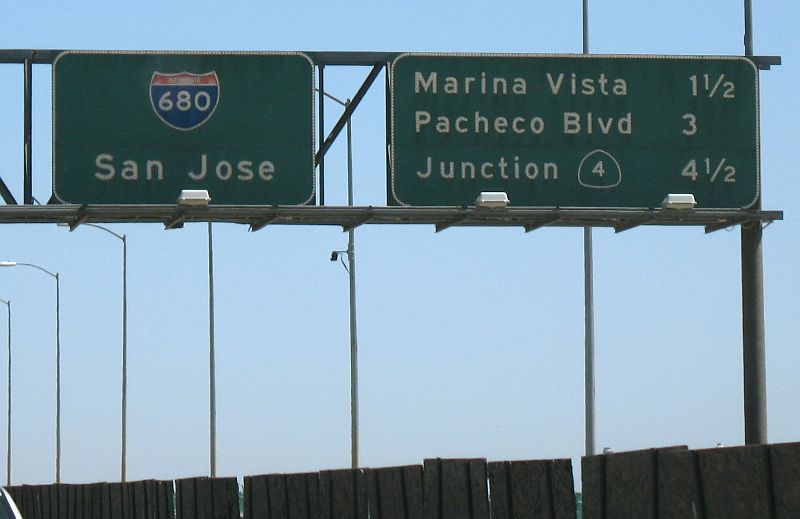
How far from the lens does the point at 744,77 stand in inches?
920

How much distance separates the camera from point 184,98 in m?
22.7

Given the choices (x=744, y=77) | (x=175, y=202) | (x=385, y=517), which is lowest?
(x=385, y=517)

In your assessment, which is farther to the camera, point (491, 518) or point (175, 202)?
point (175, 202)

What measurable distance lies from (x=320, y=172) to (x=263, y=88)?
1.20 m

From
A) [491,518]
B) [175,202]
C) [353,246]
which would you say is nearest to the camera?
[491,518]

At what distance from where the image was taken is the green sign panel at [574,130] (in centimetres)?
2277

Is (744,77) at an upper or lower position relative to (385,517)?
upper

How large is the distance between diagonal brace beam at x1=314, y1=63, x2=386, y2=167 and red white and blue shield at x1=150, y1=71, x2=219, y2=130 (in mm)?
1413

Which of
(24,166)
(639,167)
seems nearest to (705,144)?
(639,167)

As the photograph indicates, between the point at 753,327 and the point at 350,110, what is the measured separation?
5418mm

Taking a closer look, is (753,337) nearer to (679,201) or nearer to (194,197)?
(679,201)

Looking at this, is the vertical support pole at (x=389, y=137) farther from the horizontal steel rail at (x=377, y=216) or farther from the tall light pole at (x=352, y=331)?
the tall light pole at (x=352, y=331)

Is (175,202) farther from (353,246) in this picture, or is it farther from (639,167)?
(353,246)

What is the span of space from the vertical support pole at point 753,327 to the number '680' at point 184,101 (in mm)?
6477
